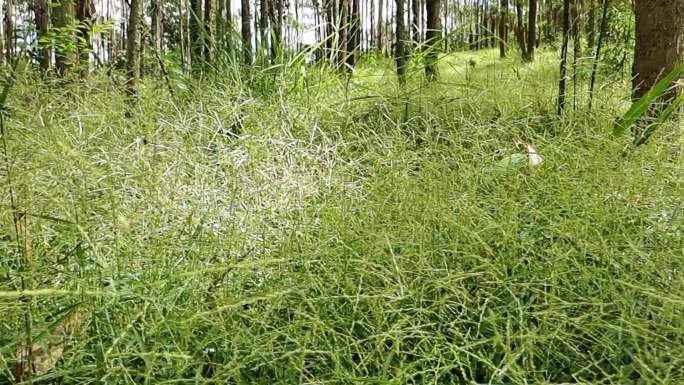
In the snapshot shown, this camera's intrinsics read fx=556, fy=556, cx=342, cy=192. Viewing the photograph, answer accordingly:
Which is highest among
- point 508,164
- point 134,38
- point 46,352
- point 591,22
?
point 591,22

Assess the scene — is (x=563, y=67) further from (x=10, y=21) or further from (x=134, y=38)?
(x=10, y=21)

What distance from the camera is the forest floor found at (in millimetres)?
740

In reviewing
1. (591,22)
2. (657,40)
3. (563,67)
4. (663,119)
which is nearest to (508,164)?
(663,119)

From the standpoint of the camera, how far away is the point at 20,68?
216cm

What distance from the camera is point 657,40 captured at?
1772mm

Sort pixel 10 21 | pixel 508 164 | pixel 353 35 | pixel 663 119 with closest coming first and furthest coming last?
pixel 508 164 → pixel 663 119 → pixel 353 35 → pixel 10 21

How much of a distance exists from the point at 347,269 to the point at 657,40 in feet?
4.76

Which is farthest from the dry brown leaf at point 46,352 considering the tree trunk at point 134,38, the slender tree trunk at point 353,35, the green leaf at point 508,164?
the slender tree trunk at point 353,35

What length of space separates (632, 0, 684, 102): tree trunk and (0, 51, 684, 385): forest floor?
0.52 meters

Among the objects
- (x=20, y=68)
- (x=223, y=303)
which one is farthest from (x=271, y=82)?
(x=223, y=303)

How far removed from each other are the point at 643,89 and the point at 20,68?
7.43 feet

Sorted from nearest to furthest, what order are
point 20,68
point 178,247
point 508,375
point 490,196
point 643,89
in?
1. point 508,375
2. point 178,247
3. point 490,196
4. point 643,89
5. point 20,68

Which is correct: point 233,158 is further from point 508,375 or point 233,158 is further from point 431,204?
point 508,375

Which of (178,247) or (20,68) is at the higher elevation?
(20,68)
